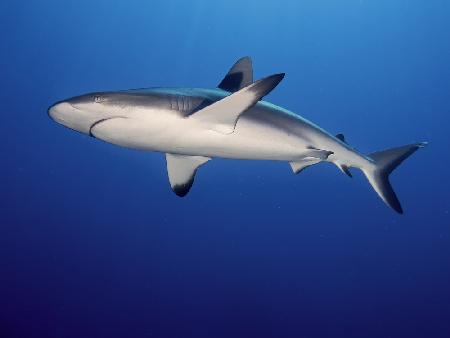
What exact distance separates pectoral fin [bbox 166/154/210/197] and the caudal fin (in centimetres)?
222

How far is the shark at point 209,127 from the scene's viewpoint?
2.81m

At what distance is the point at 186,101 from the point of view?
3.17 meters

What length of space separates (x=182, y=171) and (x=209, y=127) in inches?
50.6

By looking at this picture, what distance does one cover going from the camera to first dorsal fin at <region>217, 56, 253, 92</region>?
169 inches

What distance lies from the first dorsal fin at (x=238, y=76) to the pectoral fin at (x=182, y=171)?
2.99ft

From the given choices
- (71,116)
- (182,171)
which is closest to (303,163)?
(182,171)

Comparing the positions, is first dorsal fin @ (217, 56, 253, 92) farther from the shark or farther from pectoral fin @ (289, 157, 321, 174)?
pectoral fin @ (289, 157, 321, 174)

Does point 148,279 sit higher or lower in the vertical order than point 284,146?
lower

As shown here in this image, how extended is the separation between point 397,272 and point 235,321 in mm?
11642

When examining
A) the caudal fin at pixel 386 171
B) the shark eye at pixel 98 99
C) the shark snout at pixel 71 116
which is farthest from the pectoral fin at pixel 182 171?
the caudal fin at pixel 386 171

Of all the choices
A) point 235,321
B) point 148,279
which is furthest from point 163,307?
point 235,321

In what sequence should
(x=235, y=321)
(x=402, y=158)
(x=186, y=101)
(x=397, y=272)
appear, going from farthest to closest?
(x=397, y=272) < (x=235, y=321) < (x=402, y=158) < (x=186, y=101)

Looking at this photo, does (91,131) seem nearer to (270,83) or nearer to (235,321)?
(270,83)

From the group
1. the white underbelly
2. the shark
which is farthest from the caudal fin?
the white underbelly
